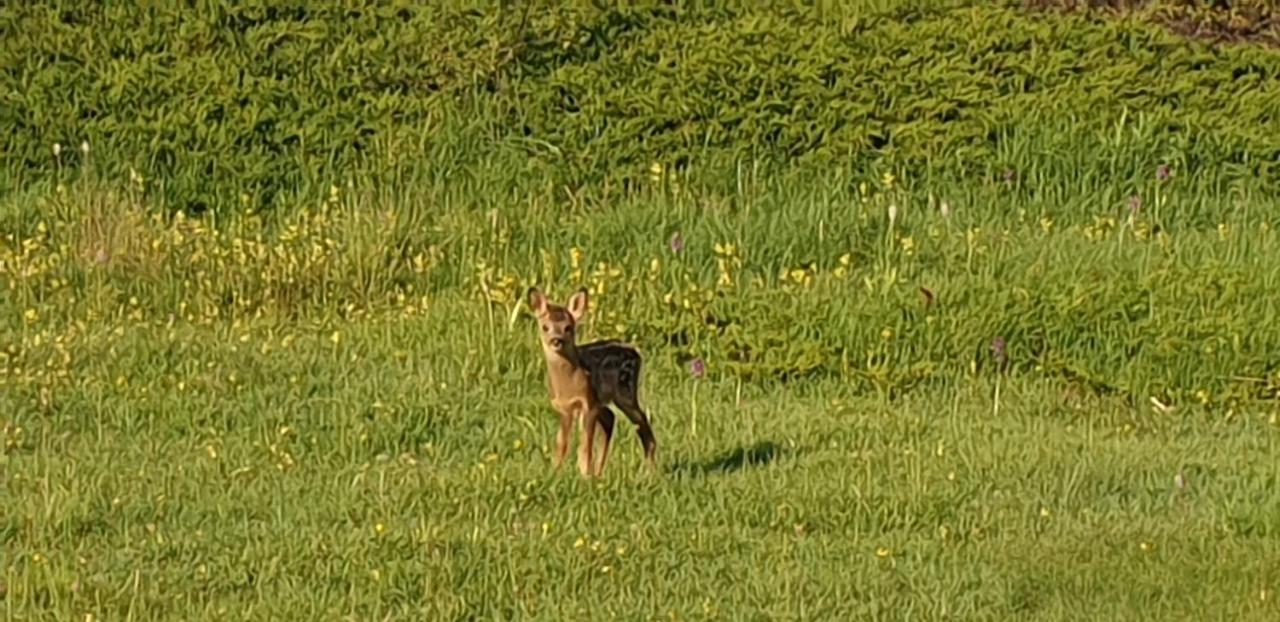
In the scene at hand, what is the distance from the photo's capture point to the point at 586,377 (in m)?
7.04

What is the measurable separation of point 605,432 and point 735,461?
59 cm

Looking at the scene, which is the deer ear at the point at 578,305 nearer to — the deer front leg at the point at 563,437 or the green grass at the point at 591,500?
the deer front leg at the point at 563,437

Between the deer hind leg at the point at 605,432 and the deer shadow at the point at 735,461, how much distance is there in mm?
253

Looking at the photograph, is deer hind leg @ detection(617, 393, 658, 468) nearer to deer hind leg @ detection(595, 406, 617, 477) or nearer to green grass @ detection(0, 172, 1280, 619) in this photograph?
deer hind leg @ detection(595, 406, 617, 477)

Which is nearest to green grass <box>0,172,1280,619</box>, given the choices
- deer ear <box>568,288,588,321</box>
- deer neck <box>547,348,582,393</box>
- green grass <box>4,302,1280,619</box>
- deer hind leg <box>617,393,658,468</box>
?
green grass <box>4,302,1280,619</box>

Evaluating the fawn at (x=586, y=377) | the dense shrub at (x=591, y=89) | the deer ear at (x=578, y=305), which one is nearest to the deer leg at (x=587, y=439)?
the fawn at (x=586, y=377)

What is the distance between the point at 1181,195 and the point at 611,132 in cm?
274

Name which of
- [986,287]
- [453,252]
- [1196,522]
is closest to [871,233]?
[986,287]

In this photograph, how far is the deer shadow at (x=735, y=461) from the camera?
7.48m

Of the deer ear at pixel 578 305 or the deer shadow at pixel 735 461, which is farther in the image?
the deer shadow at pixel 735 461

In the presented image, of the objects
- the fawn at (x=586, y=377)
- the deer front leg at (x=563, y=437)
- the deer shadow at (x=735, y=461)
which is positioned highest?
the fawn at (x=586, y=377)

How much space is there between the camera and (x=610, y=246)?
10320 mm

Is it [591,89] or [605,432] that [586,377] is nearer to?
[605,432]

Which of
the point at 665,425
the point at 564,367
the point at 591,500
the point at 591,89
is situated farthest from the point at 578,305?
the point at 591,89
